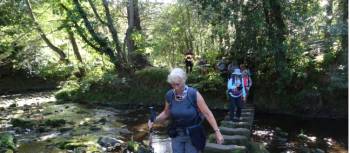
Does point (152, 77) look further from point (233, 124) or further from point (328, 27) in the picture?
point (233, 124)

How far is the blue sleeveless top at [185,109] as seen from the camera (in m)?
5.35

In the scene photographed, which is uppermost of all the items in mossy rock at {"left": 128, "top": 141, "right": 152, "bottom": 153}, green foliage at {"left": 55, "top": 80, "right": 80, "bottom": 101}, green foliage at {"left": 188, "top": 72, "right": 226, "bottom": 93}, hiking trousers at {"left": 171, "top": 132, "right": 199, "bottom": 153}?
hiking trousers at {"left": 171, "top": 132, "right": 199, "bottom": 153}

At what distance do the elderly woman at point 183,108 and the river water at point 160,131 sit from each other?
6.03 metres

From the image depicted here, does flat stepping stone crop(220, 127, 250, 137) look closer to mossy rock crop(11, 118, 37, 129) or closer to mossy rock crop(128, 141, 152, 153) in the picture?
mossy rock crop(128, 141, 152, 153)

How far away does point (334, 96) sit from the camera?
16766mm

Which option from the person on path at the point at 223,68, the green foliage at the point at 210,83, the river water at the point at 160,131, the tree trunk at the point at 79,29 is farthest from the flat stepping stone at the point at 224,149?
the tree trunk at the point at 79,29

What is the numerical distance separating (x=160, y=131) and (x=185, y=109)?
9.12 metres

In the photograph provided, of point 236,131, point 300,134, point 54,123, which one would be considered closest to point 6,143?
point 54,123

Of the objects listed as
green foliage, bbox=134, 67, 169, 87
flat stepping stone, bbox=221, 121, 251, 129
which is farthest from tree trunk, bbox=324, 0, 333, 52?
green foliage, bbox=134, 67, 169, 87

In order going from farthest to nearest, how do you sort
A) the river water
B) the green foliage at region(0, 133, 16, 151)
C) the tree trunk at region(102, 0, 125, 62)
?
the tree trunk at region(102, 0, 125, 62) → the river water → the green foliage at region(0, 133, 16, 151)

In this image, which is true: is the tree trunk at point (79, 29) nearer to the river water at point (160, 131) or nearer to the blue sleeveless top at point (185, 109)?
the river water at point (160, 131)

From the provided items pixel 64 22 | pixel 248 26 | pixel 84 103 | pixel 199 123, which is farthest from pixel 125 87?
Result: pixel 199 123

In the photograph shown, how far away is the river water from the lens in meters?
12.1

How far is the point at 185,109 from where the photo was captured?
5355 millimetres
